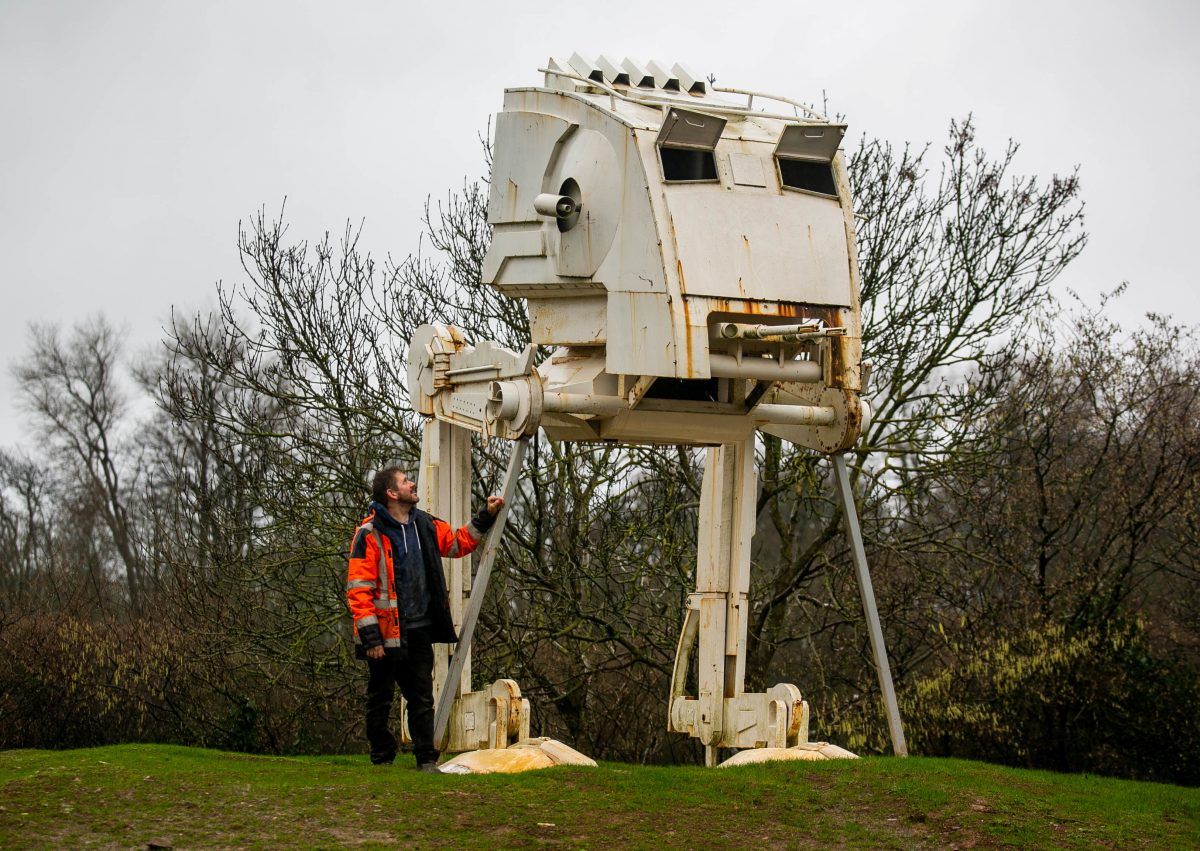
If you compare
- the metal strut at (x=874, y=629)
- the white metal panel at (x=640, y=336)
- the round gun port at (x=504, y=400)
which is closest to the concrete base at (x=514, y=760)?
the metal strut at (x=874, y=629)

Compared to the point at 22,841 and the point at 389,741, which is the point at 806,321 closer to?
the point at 389,741

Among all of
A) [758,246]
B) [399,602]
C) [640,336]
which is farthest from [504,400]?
[758,246]

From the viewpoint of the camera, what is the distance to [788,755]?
1133 cm

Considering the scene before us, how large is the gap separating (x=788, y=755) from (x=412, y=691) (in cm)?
248

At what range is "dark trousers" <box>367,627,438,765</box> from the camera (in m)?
11.1

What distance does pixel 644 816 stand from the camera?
9.69 m

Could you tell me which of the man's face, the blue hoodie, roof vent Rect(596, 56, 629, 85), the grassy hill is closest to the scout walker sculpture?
roof vent Rect(596, 56, 629, 85)

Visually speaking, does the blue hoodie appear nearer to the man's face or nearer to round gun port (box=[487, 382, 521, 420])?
the man's face

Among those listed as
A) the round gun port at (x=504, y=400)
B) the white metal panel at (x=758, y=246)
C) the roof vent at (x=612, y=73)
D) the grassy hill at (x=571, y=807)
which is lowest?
the grassy hill at (x=571, y=807)

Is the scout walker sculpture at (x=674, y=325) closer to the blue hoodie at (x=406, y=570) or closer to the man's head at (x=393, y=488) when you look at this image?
the blue hoodie at (x=406, y=570)

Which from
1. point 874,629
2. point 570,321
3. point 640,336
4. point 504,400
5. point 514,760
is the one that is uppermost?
point 570,321

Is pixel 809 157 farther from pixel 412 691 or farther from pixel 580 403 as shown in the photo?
pixel 412 691

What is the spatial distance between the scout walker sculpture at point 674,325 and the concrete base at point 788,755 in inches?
2.4

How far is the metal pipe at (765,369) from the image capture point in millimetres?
10727
